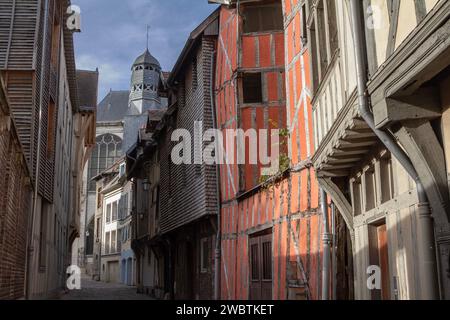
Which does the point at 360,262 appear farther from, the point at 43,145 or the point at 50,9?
the point at 50,9

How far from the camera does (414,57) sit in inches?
162

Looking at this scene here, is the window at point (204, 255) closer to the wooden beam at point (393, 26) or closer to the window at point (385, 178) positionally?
the window at point (385, 178)

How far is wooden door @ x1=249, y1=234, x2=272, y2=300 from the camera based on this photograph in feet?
33.7

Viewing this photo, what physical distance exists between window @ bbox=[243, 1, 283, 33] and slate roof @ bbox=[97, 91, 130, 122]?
46.6m

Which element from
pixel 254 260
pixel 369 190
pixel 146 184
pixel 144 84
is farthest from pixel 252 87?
pixel 144 84

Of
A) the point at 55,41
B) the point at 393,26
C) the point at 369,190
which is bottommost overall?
the point at 369,190

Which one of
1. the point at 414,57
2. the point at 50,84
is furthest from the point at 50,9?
the point at 414,57

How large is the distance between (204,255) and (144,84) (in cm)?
4190

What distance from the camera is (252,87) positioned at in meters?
12.6

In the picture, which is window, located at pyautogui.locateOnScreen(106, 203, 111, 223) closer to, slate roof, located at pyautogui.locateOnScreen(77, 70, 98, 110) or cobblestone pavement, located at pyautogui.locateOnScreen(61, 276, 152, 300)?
cobblestone pavement, located at pyautogui.locateOnScreen(61, 276, 152, 300)

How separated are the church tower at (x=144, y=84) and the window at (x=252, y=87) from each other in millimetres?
40907

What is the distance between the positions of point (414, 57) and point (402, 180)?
61.3 inches

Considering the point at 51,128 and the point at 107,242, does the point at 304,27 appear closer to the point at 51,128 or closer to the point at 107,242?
the point at 51,128

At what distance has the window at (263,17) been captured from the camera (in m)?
12.7
